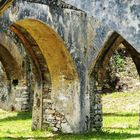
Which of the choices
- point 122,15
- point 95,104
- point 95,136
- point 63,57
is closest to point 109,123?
point 95,104

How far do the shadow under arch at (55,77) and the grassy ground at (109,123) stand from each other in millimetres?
594

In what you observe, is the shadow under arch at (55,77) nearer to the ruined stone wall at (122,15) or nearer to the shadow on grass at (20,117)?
the shadow on grass at (20,117)

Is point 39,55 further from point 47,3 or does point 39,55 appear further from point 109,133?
point 109,133

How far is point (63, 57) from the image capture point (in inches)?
463

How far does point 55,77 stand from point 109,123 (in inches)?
135

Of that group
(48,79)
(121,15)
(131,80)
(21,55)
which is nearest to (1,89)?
(21,55)

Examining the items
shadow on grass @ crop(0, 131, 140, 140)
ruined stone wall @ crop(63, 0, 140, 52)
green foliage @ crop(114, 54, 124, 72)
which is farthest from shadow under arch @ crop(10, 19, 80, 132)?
green foliage @ crop(114, 54, 124, 72)

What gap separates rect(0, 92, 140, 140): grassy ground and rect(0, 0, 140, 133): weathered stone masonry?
555 mm

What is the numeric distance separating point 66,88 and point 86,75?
625 mm

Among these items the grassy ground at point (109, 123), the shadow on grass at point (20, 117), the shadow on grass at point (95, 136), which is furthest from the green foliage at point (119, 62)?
the shadow on grass at point (95, 136)

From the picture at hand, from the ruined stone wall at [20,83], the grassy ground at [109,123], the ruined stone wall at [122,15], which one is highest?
the ruined stone wall at [20,83]

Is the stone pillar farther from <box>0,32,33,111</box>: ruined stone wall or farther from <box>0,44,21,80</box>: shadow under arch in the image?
<box>0,44,21,80</box>: shadow under arch

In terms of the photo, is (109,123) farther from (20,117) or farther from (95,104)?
(20,117)

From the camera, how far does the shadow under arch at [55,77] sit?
11.5 metres
